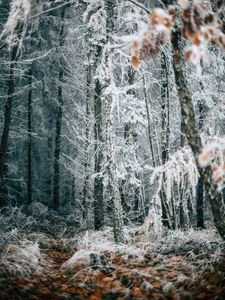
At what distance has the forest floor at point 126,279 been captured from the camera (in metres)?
5.02

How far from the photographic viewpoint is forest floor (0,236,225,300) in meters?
5.02

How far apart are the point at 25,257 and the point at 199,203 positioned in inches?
407

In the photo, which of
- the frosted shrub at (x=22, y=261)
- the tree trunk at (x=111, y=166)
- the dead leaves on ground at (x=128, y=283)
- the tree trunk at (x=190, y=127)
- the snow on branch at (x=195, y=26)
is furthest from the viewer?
the tree trunk at (x=111, y=166)

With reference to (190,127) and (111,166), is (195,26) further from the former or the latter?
(111,166)

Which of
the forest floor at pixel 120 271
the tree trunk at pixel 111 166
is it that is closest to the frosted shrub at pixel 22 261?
the forest floor at pixel 120 271

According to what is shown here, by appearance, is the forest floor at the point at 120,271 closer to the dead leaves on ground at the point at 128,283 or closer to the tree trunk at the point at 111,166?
the dead leaves on ground at the point at 128,283

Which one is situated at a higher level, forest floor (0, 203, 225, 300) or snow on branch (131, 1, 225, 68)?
snow on branch (131, 1, 225, 68)

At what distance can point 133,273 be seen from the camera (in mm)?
6012

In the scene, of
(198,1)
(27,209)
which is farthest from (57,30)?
(198,1)

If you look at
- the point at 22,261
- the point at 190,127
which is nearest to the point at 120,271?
the point at 22,261

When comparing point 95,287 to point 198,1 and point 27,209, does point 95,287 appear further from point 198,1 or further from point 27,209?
point 27,209

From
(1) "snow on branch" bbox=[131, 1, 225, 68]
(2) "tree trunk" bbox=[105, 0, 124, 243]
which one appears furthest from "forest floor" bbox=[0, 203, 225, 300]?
(1) "snow on branch" bbox=[131, 1, 225, 68]

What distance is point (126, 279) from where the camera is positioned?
580 cm

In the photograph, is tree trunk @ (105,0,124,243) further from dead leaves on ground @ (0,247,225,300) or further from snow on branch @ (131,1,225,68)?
snow on branch @ (131,1,225,68)
